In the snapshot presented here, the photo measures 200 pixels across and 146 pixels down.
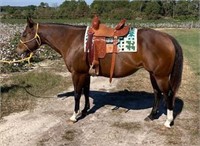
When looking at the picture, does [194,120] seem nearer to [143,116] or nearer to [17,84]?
[143,116]

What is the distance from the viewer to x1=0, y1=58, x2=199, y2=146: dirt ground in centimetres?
491

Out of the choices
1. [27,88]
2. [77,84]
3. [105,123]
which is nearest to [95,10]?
[27,88]

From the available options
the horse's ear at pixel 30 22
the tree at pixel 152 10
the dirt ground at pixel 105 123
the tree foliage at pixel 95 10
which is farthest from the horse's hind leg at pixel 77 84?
the tree at pixel 152 10

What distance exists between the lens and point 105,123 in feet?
18.4

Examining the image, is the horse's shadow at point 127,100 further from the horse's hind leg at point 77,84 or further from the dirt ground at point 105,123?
the horse's hind leg at point 77,84

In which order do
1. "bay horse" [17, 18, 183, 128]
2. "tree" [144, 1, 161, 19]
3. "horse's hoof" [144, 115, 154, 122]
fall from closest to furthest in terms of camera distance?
"bay horse" [17, 18, 183, 128] < "horse's hoof" [144, 115, 154, 122] < "tree" [144, 1, 161, 19]

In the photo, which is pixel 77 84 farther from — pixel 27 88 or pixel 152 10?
pixel 152 10

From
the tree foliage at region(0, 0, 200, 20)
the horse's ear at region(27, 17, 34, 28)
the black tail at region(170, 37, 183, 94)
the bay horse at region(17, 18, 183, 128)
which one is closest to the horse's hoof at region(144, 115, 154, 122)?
the bay horse at region(17, 18, 183, 128)

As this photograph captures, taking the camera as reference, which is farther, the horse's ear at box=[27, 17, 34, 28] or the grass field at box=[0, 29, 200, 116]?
the grass field at box=[0, 29, 200, 116]

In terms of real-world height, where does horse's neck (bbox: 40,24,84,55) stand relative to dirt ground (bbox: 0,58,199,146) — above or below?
above

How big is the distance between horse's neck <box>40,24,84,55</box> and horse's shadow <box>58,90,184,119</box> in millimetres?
1455

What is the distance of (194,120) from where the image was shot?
5.79 m

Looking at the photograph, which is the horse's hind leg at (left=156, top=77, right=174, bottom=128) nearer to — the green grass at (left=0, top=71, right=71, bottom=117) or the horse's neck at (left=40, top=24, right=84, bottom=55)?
the horse's neck at (left=40, top=24, right=84, bottom=55)

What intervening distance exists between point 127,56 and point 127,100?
6.37ft
